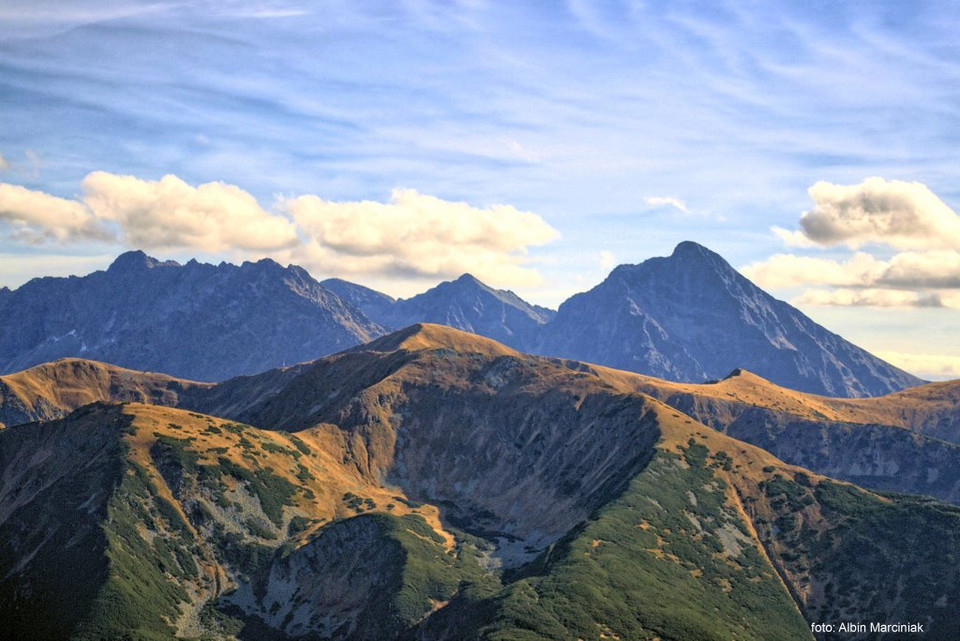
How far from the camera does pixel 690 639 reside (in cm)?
18650

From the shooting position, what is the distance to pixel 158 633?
198375 millimetres

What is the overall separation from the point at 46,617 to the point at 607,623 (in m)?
117

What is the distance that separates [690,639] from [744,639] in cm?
1804

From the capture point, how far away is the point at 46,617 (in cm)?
19712

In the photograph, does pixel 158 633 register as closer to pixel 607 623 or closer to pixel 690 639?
pixel 607 623

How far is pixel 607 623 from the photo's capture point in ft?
626

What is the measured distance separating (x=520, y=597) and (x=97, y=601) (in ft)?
292

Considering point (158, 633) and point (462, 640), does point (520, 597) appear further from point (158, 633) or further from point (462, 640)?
point (158, 633)

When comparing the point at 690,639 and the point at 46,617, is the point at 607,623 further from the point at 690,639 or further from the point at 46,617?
the point at 46,617

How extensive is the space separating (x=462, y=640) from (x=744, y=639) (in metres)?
59.5

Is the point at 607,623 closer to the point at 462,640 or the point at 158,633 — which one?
the point at 462,640

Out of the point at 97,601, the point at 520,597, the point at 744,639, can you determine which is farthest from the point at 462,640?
the point at 97,601

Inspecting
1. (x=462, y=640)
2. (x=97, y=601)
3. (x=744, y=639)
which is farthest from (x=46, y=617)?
(x=744, y=639)

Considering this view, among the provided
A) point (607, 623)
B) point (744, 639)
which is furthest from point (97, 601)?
point (744, 639)
